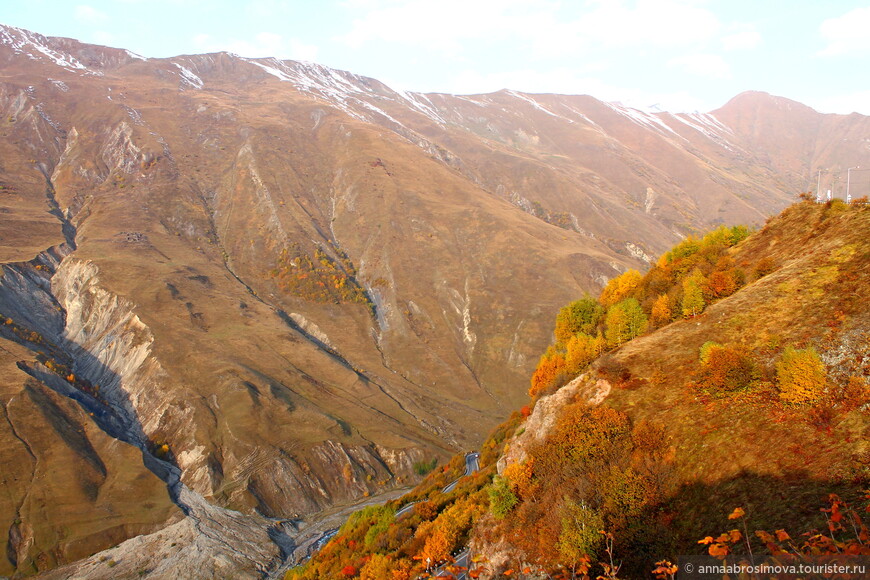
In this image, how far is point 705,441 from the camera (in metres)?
22.1

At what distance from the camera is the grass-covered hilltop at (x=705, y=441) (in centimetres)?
1789

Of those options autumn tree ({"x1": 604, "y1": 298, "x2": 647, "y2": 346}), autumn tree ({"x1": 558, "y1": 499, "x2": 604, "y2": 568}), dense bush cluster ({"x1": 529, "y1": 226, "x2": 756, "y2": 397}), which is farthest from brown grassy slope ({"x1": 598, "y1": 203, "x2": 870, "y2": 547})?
autumn tree ({"x1": 604, "y1": 298, "x2": 647, "y2": 346})

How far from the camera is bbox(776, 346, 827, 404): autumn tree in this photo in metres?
20.6

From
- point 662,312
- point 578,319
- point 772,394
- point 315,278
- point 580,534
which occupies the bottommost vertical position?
point 315,278

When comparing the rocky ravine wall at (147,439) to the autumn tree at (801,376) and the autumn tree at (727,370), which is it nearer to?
the autumn tree at (727,370)

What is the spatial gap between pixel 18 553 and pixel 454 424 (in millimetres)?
63379

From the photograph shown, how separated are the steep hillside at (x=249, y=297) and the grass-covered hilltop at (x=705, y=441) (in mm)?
42572

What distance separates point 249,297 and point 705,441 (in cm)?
11089

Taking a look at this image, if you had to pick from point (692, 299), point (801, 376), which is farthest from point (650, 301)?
point (801, 376)

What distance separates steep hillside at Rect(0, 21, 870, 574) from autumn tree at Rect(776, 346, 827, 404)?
54574 mm

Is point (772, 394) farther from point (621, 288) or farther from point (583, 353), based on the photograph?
point (621, 288)

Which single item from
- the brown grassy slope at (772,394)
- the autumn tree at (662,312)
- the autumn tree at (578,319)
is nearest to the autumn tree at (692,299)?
the autumn tree at (662,312)

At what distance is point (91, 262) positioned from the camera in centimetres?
10844

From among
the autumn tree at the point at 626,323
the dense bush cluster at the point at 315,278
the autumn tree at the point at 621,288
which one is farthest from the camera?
the dense bush cluster at the point at 315,278
